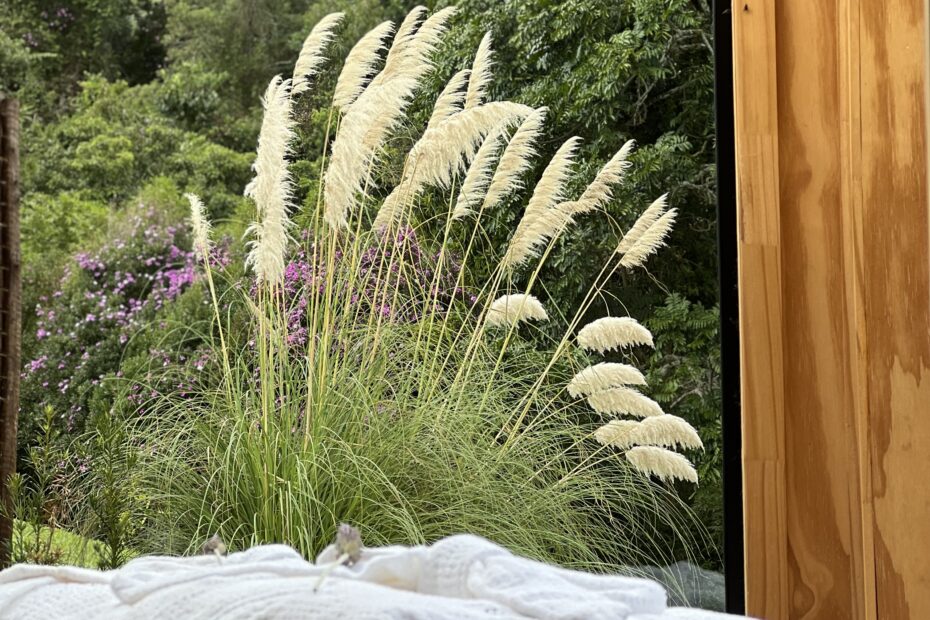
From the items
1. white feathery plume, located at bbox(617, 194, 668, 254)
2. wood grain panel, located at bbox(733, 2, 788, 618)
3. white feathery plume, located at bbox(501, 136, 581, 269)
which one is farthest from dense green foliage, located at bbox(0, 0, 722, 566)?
wood grain panel, located at bbox(733, 2, 788, 618)

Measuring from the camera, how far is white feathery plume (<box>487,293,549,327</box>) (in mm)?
3091

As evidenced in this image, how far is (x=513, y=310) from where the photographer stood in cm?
312

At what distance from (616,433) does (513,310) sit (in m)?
0.47

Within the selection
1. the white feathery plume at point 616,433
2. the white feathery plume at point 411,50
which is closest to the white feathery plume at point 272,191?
the white feathery plume at point 411,50

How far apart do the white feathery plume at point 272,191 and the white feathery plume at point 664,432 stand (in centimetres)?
112

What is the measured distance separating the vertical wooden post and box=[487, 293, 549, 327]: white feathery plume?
141 centimetres

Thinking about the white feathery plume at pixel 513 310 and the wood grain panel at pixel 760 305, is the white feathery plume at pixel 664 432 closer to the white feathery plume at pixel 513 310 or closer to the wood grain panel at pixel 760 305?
the white feathery plume at pixel 513 310

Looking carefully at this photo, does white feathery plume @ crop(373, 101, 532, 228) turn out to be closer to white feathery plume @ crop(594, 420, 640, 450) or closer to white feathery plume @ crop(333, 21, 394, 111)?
white feathery plume @ crop(333, 21, 394, 111)

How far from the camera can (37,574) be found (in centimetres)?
113

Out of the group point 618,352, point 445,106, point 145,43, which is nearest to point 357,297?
point 445,106

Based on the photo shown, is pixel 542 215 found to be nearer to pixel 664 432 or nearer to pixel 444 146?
pixel 444 146

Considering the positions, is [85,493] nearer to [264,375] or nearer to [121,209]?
[264,375]

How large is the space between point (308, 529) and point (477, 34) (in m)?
1.94

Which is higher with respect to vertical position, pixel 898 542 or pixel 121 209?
pixel 121 209
